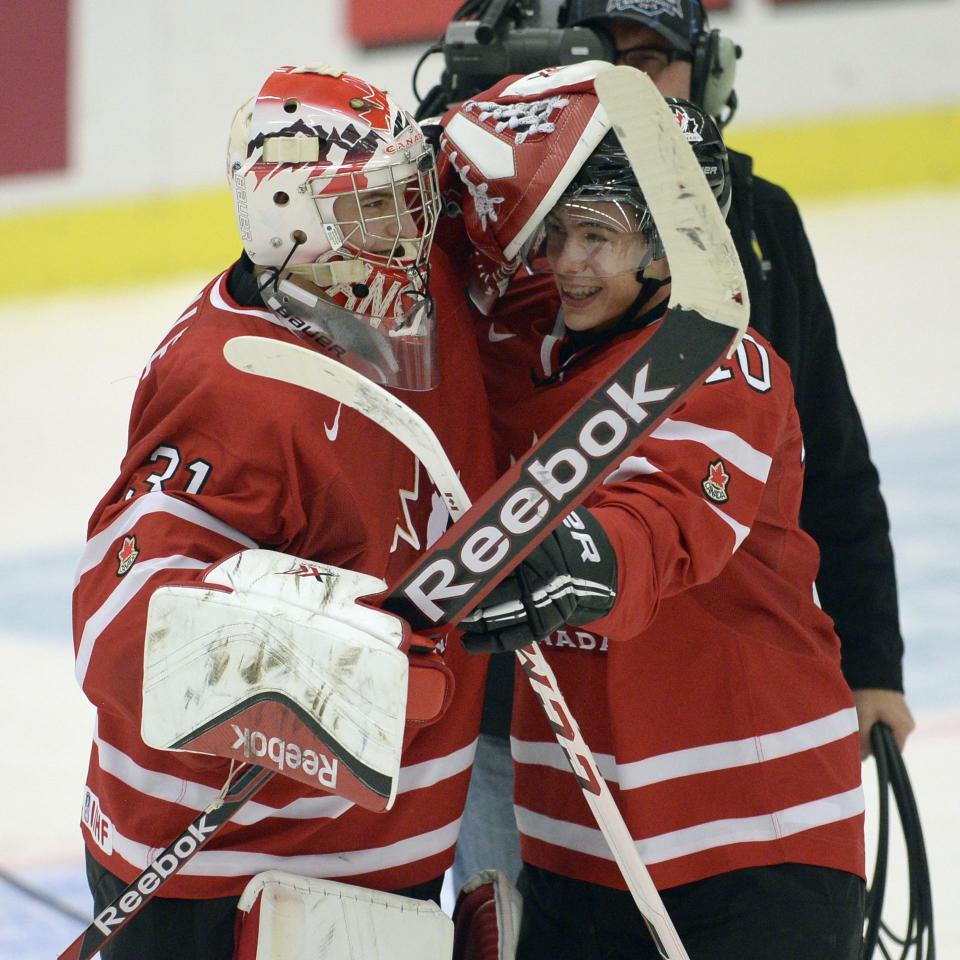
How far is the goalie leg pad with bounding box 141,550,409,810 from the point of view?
3.65 feet

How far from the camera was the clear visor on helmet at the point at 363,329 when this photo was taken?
1400mm

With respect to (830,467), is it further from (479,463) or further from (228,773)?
(228,773)

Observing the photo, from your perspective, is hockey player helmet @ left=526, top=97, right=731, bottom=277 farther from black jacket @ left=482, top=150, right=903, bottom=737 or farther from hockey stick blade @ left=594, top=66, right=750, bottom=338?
black jacket @ left=482, top=150, right=903, bottom=737

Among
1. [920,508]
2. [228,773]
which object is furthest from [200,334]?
[920,508]

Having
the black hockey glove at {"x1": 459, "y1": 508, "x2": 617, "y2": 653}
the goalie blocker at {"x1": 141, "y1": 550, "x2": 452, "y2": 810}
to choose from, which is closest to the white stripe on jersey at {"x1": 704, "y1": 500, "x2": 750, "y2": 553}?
the black hockey glove at {"x1": 459, "y1": 508, "x2": 617, "y2": 653}

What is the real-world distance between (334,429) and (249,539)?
12cm

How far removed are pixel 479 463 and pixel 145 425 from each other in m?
0.32

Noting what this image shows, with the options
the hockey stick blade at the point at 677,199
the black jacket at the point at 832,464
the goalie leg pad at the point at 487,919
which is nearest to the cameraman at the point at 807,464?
the black jacket at the point at 832,464

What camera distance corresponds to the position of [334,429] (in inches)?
53.0

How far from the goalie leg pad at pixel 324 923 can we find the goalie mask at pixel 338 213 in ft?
1.47

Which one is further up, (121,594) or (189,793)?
(121,594)

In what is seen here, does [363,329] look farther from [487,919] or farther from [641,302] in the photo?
[487,919]

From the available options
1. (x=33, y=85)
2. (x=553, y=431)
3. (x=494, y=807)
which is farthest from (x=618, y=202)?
(x=33, y=85)

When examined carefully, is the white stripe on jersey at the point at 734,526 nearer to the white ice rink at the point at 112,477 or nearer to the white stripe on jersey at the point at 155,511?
the white stripe on jersey at the point at 155,511
